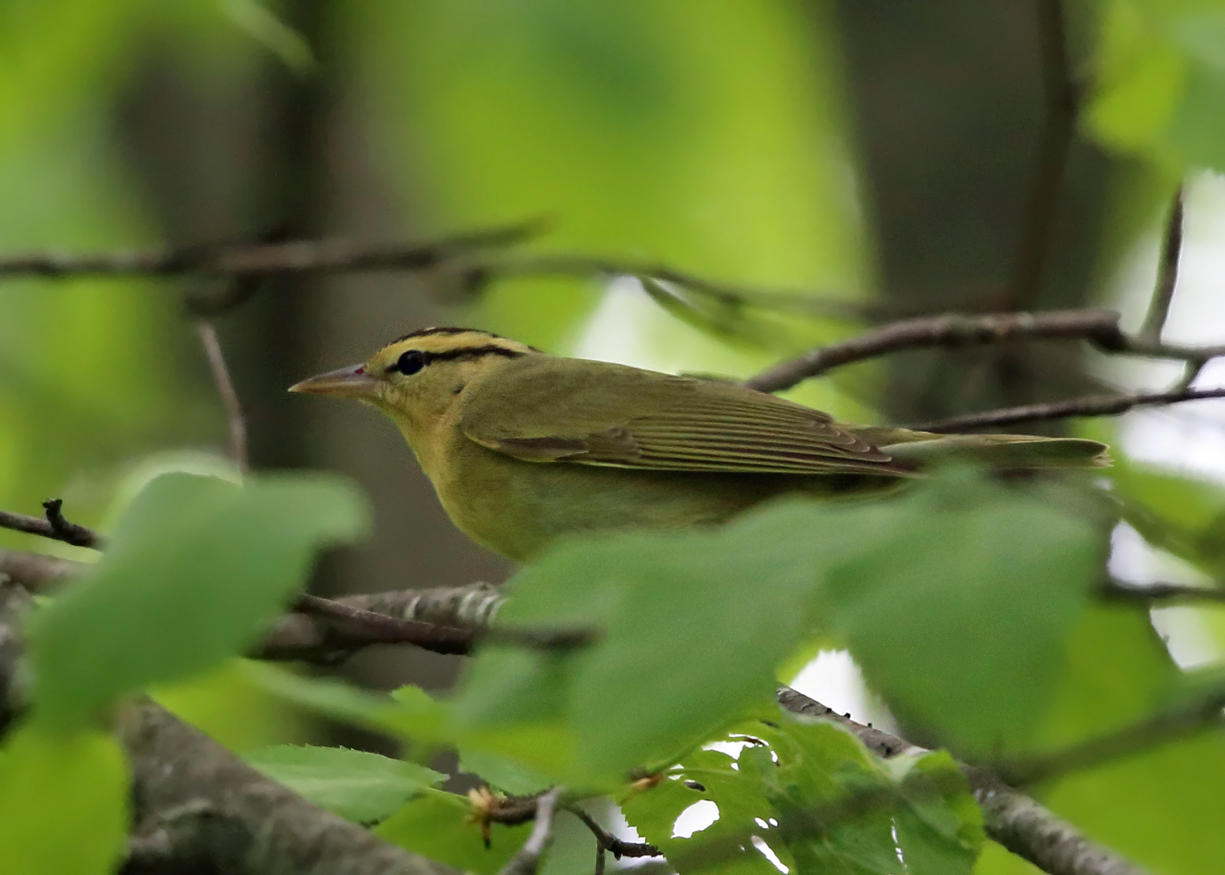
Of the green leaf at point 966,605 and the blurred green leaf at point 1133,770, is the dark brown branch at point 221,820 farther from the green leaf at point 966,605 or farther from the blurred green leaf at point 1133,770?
the blurred green leaf at point 1133,770

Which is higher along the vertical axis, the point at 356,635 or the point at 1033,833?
the point at 356,635

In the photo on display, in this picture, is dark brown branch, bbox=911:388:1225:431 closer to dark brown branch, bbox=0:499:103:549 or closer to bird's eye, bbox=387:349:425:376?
bird's eye, bbox=387:349:425:376

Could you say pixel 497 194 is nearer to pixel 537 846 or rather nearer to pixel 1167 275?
pixel 1167 275

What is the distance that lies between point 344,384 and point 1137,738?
156 inches

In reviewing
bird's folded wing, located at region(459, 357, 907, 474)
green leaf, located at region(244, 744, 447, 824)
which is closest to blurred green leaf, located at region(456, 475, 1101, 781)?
green leaf, located at region(244, 744, 447, 824)

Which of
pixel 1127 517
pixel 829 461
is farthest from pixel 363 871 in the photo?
pixel 829 461

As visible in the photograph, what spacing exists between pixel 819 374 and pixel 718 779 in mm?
2625

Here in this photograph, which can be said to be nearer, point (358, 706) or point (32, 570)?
point (358, 706)

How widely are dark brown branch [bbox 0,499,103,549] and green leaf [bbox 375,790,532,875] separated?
2.18 feet

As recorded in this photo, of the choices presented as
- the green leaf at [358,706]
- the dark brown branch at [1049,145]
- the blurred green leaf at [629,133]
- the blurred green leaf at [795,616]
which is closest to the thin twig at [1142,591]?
the blurred green leaf at [795,616]

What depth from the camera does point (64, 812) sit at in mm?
1570

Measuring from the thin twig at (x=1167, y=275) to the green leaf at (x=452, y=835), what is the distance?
2213 millimetres

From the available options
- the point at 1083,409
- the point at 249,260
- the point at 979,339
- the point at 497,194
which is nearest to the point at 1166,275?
the point at 1083,409

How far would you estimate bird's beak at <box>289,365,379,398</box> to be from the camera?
517 centimetres
